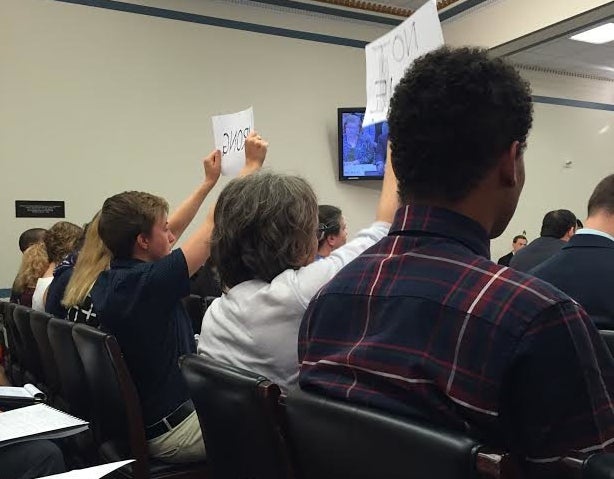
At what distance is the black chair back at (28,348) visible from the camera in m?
2.48

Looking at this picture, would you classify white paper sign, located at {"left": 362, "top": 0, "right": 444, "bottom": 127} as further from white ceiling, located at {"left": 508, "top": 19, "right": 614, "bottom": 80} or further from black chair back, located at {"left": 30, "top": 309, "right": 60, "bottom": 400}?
white ceiling, located at {"left": 508, "top": 19, "right": 614, "bottom": 80}

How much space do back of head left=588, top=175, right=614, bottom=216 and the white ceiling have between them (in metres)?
4.64

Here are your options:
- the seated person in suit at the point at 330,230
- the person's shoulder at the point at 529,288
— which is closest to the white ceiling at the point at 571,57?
the seated person in suit at the point at 330,230

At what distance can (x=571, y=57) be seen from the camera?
24.0 feet

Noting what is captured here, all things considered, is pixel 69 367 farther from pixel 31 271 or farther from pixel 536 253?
pixel 536 253

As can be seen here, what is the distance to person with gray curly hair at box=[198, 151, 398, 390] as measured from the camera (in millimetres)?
1339

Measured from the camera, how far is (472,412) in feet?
2.59

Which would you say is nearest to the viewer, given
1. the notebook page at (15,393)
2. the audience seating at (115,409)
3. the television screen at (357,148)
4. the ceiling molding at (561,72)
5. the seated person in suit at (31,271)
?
the audience seating at (115,409)

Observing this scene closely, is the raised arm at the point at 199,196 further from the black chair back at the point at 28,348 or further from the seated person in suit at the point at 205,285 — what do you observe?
the seated person in suit at the point at 205,285

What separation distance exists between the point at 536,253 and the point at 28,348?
2687 mm

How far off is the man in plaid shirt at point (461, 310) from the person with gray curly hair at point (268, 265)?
0.30 m

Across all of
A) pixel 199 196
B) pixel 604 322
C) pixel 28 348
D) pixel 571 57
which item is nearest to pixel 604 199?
pixel 604 322

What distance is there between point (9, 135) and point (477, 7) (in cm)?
423

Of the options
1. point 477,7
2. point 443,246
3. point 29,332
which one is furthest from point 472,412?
point 477,7
